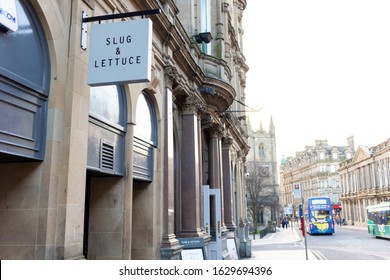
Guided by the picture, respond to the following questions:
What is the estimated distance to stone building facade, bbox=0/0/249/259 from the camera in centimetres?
524

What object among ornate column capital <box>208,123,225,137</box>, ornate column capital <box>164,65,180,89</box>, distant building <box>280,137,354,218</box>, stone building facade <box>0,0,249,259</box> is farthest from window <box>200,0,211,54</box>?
distant building <box>280,137,354,218</box>

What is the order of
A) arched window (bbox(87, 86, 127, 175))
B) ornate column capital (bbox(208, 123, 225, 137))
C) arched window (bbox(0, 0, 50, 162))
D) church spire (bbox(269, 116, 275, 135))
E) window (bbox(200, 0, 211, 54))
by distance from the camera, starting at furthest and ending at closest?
1. church spire (bbox(269, 116, 275, 135))
2. ornate column capital (bbox(208, 123, 225, 137))
3. window (bbox(200, 0, 211, 54))
4. arched window (bbox(87, 86, 127, 175))
5. arched window (bbox(0, 0, 50, 162))

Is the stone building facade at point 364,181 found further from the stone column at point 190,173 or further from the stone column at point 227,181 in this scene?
the stone column at point 190,173

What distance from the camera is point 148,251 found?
30.9ft

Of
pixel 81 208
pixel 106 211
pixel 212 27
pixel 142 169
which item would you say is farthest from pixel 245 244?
pixel 81 208

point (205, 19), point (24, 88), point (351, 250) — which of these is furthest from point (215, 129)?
point (351, 250)

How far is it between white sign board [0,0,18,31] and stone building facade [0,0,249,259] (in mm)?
85

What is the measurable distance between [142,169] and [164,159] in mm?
1233

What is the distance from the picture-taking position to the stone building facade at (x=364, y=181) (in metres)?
52.6

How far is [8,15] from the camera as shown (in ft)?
15.5

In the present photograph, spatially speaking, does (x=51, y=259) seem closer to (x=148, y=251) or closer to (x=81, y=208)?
(x=81, y=208)

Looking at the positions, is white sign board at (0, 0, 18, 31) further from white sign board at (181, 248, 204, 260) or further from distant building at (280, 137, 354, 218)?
distant building at (280, 137, 354, 218)

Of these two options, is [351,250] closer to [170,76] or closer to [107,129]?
[170,76]

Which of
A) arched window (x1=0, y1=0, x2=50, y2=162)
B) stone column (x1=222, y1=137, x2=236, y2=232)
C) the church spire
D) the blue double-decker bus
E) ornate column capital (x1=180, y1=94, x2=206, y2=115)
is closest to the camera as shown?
arched window (x1=0, y1=0, x2=50, y2=162)
